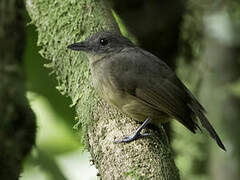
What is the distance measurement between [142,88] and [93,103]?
1.52ft

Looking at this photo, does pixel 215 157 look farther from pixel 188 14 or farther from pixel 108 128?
pixel 108 128

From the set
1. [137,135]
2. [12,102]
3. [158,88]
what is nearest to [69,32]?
[158,88]

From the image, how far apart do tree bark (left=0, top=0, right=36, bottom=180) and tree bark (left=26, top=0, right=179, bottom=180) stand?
22.8 inches

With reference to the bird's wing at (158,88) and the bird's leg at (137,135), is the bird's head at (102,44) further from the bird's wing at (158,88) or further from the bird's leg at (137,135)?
the bird's leg at (137,135)

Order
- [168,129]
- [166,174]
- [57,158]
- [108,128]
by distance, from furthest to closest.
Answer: [168,129], [57,158], [108,128], [166,174]

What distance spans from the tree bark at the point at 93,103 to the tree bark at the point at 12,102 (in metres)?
0.58

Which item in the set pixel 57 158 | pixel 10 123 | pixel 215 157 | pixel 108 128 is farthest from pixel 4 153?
pixel 215 157

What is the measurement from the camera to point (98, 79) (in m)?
3.92

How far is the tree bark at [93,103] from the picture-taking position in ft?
9.99

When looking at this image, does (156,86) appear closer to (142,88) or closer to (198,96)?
(142,88)

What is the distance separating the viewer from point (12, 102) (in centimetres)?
479

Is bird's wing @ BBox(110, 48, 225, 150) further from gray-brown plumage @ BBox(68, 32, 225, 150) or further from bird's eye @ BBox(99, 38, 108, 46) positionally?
bird's eye @ BBox(99, 38, 108, 46)

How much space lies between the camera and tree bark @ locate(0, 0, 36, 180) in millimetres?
4652

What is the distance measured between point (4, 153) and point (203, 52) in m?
3.30
